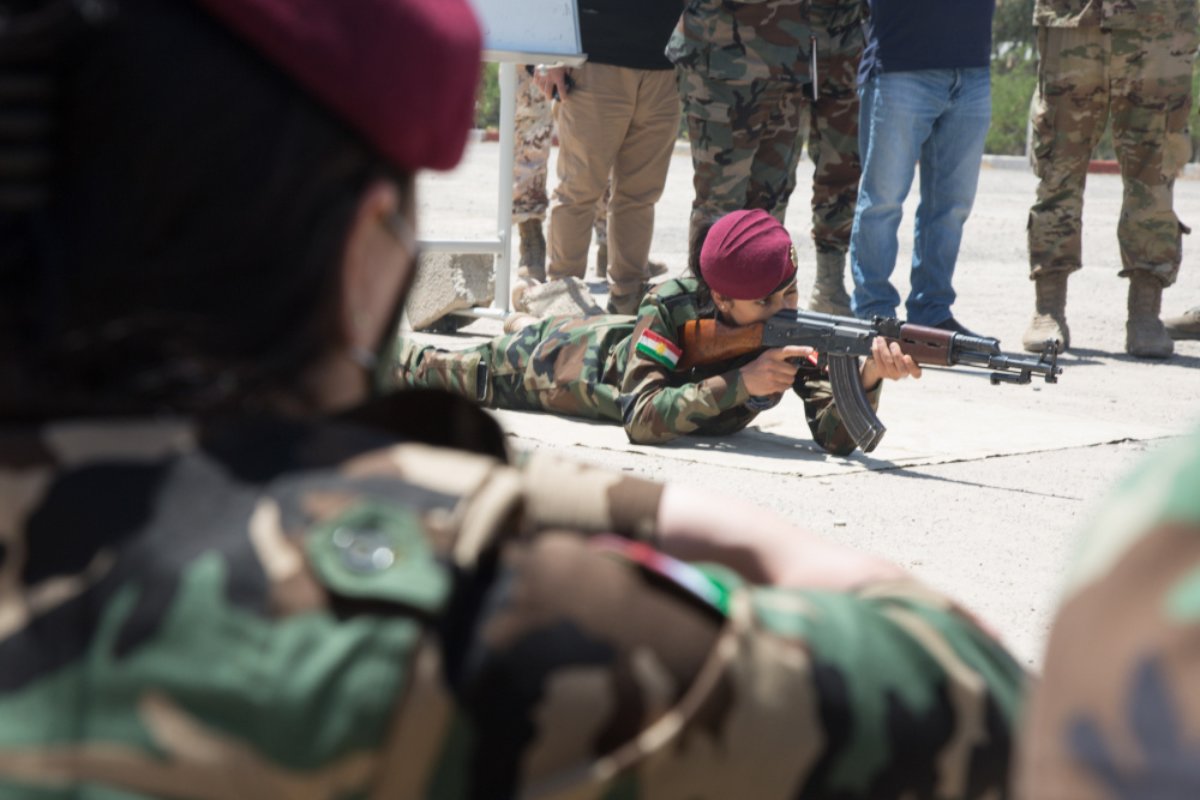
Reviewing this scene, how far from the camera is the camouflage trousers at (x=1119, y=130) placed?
20.7ft

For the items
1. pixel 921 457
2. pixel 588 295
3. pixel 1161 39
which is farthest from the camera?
pixel 588 295

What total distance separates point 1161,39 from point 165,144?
6.08 m

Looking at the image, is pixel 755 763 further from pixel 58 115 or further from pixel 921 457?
pixel 921 457

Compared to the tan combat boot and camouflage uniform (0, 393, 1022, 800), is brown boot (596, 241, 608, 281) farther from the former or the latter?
camouflage uniform (0, 393, 1022, 800)

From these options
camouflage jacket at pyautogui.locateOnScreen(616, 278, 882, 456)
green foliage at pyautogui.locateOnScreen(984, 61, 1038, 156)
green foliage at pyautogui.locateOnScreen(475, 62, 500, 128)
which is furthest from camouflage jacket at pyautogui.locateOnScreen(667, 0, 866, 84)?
green foliage at pyautogui.locateOnScreen(475, 62, 500, 128)

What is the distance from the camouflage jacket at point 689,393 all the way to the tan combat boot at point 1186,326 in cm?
303

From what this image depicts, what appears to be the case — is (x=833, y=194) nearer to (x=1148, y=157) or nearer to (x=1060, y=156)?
(x=1060, y=156)

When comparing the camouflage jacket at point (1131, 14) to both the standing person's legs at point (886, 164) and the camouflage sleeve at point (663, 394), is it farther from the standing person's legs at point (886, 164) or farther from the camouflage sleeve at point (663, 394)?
the camouflage sleeve at point (663, 394)

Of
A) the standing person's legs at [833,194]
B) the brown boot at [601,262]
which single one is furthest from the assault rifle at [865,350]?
the brown boot at [601,262]

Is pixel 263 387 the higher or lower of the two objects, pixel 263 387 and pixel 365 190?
the lower

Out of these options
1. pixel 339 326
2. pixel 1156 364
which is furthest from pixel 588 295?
pixel 339 326

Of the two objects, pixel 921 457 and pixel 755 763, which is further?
pixel 921 457

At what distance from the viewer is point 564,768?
2.64 ft

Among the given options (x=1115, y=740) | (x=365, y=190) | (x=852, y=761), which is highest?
(x=365, y=190)
